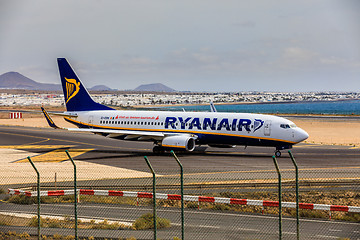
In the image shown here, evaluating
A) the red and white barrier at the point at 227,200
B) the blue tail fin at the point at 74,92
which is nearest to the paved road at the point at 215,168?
the red and white barrier at the point at 227,200

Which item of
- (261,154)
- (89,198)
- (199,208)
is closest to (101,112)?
Answer: (261,154)

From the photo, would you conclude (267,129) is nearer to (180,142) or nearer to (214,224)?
(180,142)

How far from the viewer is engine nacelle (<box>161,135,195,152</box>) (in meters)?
42.6

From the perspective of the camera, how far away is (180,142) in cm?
4281

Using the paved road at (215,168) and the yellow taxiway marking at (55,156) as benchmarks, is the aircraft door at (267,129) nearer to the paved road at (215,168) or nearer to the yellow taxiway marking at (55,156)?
the paved road at (215,168)

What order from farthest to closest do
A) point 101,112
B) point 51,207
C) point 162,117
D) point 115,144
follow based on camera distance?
point 115,144 → point 101,112 → point 162,117 → point 51,207

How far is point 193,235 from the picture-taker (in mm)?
17625

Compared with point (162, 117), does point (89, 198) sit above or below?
below

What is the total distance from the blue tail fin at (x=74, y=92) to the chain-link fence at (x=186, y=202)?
14.6m

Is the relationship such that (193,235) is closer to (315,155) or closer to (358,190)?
(358,190)

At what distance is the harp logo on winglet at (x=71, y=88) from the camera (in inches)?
2088

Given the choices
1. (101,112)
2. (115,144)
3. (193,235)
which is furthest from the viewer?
(115,144)

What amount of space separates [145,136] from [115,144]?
12.4 metres

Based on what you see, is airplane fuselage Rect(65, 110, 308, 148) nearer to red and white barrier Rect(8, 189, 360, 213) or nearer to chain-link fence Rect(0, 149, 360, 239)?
chain-link fence Rect(0, 149, 360, 239)
